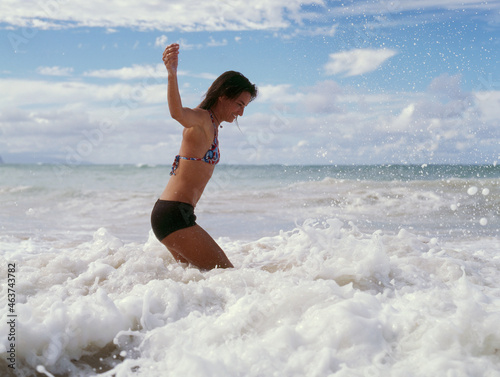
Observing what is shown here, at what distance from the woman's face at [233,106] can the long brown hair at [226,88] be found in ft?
0.11

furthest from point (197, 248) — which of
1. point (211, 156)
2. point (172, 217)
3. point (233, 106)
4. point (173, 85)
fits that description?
point (173, 85)

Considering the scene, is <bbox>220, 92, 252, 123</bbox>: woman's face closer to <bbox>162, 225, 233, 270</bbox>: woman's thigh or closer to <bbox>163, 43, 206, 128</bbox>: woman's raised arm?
<bbox>163, 43, 206, 128</bbox>: woman's raised arm

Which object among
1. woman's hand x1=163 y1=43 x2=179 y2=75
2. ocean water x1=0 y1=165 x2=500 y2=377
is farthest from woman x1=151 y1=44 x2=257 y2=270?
woman's hand x1=163 y1=43 x2=179 y2=75

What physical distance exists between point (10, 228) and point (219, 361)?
257 inches

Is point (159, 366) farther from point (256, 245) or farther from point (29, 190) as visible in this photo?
point (29, 190)

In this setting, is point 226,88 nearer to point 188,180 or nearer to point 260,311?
point 188,180

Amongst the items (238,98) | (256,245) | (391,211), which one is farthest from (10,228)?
(391,211)

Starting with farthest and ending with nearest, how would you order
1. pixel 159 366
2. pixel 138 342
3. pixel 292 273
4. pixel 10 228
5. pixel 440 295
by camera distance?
pixel 10 228, pixel 292 273, pixel 440 295, pixel 138 342, pixel 159 366

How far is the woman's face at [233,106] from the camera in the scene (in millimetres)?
4379

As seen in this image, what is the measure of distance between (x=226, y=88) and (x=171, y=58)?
2.47 ft

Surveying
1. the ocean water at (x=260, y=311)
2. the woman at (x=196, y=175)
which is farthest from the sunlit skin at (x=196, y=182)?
the ocean water at (x=260, y=311)

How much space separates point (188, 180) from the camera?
4.30 meters

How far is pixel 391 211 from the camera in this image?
11508mm

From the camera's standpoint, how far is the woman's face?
14.4 ft
